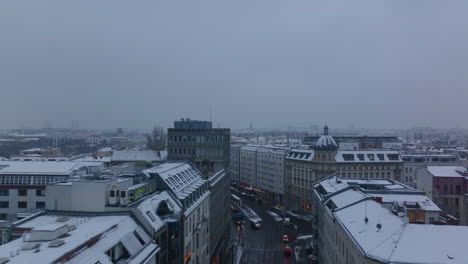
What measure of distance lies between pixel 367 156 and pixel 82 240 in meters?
88.2

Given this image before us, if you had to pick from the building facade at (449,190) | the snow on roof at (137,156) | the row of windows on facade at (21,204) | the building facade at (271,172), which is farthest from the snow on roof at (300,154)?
the row of windows on facade at (21,204)

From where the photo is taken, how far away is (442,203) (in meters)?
74.8

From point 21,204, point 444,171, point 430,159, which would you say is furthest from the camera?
point 430,159

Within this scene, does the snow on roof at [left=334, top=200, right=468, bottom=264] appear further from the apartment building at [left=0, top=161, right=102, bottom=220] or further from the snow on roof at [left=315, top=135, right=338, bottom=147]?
the snow on roof at [left=315, top=135, right=338, bottom=147]

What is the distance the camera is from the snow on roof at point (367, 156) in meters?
101

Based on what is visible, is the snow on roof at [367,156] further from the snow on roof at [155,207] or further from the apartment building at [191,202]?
the snow on roof at [155,207]

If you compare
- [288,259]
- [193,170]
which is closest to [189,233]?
[193,170]

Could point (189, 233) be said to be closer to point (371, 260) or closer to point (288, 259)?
point (371, 260)

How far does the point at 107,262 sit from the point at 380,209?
88.6 feet

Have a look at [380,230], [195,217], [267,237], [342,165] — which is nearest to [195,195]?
[195,217]

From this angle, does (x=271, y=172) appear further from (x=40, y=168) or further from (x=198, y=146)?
(x=40, y=168)

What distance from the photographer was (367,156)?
101m

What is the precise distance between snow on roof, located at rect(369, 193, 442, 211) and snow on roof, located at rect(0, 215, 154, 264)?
31064mm

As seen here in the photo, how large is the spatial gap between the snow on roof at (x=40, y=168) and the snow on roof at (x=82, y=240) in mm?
36106
